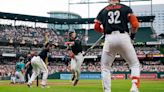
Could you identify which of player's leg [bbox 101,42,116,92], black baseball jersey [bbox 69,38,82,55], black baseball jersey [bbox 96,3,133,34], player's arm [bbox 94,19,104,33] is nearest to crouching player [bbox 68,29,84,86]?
black baseball jersey [bbox 69,38,82,55]

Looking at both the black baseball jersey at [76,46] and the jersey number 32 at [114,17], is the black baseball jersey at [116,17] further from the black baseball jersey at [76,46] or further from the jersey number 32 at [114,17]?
the black baseball jersey at [76,46]

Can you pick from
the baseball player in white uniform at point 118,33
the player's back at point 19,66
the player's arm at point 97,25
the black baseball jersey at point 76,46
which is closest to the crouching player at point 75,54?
the black baseball jersey at point 76,46

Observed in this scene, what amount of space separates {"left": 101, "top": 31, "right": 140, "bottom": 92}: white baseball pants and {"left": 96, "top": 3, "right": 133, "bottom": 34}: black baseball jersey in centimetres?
14

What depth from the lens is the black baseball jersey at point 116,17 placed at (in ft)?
30.9

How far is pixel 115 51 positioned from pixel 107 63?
418 mm

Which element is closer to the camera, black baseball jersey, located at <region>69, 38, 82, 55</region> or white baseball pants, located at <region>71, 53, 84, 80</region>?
black baseball jersey, located at <region>69, 38, 82, 55</region>

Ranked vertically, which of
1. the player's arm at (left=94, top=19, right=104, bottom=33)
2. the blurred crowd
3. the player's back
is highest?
the player's arm at (left=94, top=19, right=104, bottom=33)

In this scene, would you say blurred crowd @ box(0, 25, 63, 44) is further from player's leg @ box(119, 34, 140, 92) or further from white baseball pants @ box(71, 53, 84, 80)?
player's leg @ box(119, 34, 140, 92)

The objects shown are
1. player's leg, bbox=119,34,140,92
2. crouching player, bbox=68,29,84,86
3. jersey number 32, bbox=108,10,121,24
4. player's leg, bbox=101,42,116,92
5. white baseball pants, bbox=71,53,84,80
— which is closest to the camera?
jersey number 32, bbox=108,10,121,24

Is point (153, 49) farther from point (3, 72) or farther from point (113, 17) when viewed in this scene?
point (113, 17)

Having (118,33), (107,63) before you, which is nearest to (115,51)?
(107,63)

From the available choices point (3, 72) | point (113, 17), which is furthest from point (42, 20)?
point (113, 17)

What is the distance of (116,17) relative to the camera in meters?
9.45

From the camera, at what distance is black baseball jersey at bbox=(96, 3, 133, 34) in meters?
9.43
